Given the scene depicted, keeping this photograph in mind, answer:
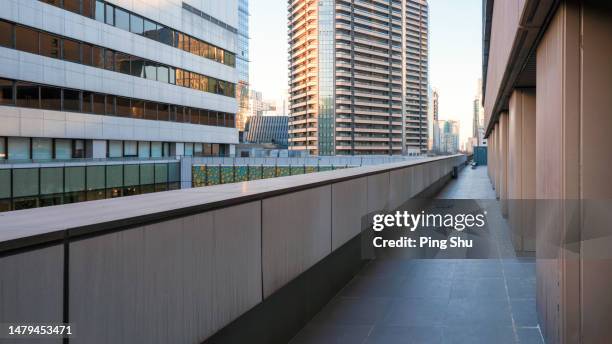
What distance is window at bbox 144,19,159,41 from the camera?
157 ft

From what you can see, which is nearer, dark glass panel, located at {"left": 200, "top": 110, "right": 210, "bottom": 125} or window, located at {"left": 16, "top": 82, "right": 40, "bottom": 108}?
window, located at {"left": 16, "top": 82, "right": 40, "bottom": 108}

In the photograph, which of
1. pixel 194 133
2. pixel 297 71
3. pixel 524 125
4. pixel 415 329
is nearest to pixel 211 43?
pixel 194 133

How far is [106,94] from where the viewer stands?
4309 cm

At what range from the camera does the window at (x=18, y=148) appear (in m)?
35.3

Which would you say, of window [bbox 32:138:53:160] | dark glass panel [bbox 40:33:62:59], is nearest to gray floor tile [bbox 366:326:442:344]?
dark glass panel [bbox 40:33:62:59]

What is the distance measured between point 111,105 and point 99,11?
23.7ft

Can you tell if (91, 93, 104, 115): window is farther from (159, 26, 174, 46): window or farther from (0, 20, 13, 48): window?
(159, 26, 174, 46): window

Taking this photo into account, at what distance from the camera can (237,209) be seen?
4.32 meters

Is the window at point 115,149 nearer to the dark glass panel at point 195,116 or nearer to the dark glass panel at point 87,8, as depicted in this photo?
the dark glass panel at point 87,8

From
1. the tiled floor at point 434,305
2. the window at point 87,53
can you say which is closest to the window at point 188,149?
the window at point 87,53

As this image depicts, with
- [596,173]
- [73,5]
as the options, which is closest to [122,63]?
[73,5]

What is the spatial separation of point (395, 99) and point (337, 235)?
182 meters

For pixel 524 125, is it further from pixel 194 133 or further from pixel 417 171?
pixel 194 133

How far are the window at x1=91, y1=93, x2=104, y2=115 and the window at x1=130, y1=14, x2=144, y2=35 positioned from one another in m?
6.83
